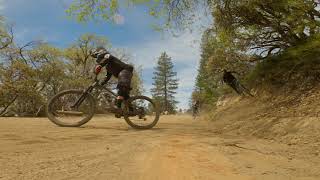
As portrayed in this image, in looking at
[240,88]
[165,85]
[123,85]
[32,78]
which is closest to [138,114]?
[123,85]

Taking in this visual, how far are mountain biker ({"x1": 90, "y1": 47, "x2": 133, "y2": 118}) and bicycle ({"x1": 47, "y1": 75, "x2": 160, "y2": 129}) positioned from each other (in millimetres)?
178

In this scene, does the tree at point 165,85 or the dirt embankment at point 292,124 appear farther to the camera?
the tree at point 165,85

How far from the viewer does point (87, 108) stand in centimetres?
1145

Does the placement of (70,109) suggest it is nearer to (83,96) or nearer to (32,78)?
(83,96)

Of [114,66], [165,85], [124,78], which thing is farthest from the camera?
[165,85]

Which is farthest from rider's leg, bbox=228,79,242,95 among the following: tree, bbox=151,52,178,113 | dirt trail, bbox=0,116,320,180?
tree, bbox=151,52,178,113

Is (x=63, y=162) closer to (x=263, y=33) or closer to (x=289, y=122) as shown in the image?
(x=289, y=122)

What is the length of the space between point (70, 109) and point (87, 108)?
46 centimetres

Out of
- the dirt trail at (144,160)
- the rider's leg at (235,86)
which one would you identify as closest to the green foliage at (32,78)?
the rider's leg at (235,86)

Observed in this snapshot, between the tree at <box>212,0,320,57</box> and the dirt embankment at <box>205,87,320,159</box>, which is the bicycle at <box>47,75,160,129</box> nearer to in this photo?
the dirt embankment at <box>205,87,320,159</box>

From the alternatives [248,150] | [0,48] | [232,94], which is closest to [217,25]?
[232,94]

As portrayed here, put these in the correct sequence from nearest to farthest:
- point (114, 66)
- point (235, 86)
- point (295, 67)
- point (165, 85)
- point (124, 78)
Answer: point (124, 78)
point (114, 66)
point (295, 67)
point (235, 86)
point (165, 85)

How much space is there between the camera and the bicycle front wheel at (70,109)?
1123 cm

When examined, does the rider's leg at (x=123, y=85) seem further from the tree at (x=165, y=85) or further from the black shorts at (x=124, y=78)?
the tree at (x=165, y=85)
